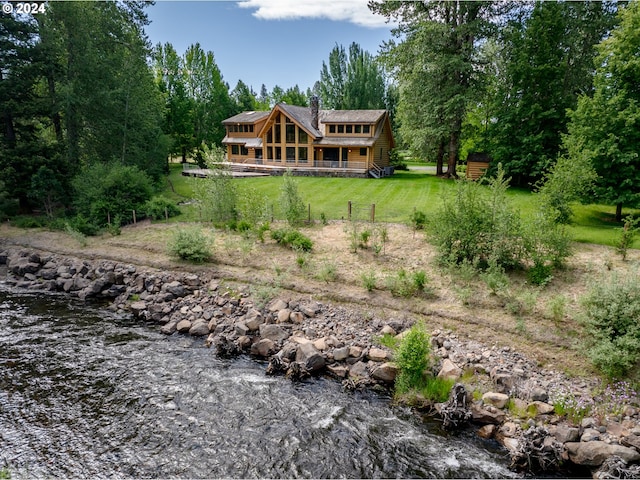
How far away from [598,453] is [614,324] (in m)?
3.19

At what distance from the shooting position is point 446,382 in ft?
27.7

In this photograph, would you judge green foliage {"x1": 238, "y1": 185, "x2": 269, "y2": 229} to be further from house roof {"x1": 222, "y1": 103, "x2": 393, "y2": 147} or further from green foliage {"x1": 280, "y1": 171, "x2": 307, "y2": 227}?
house roof {"x1": 222, "y1": 103, "x2": 393, "y2": 147}

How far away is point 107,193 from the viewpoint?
19812 mm

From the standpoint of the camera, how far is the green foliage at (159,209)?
65.8 ft

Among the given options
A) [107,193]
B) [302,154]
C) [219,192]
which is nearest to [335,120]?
[302,154]

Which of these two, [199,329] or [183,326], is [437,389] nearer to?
[199,329]

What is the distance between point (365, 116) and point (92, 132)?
2149cm

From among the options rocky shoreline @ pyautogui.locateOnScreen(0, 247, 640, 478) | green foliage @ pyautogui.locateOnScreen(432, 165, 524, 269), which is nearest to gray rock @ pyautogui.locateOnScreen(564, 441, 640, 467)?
rocky shoreline @ pyautogui.locateOnScreen(0, 247, 640, 478)

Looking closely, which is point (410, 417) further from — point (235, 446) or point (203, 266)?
point (203, 266)

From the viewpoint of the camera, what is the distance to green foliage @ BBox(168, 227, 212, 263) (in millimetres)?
14695

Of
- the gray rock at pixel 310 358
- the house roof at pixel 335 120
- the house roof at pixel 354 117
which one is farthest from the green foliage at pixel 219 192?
the house roof at pixel 354 117

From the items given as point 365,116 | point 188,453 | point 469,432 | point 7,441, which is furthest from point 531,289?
point 365,116

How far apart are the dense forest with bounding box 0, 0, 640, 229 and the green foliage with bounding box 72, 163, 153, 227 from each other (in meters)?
0.07

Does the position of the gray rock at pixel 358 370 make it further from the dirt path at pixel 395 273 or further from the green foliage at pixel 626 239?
the green foliage at pixel 626 239
